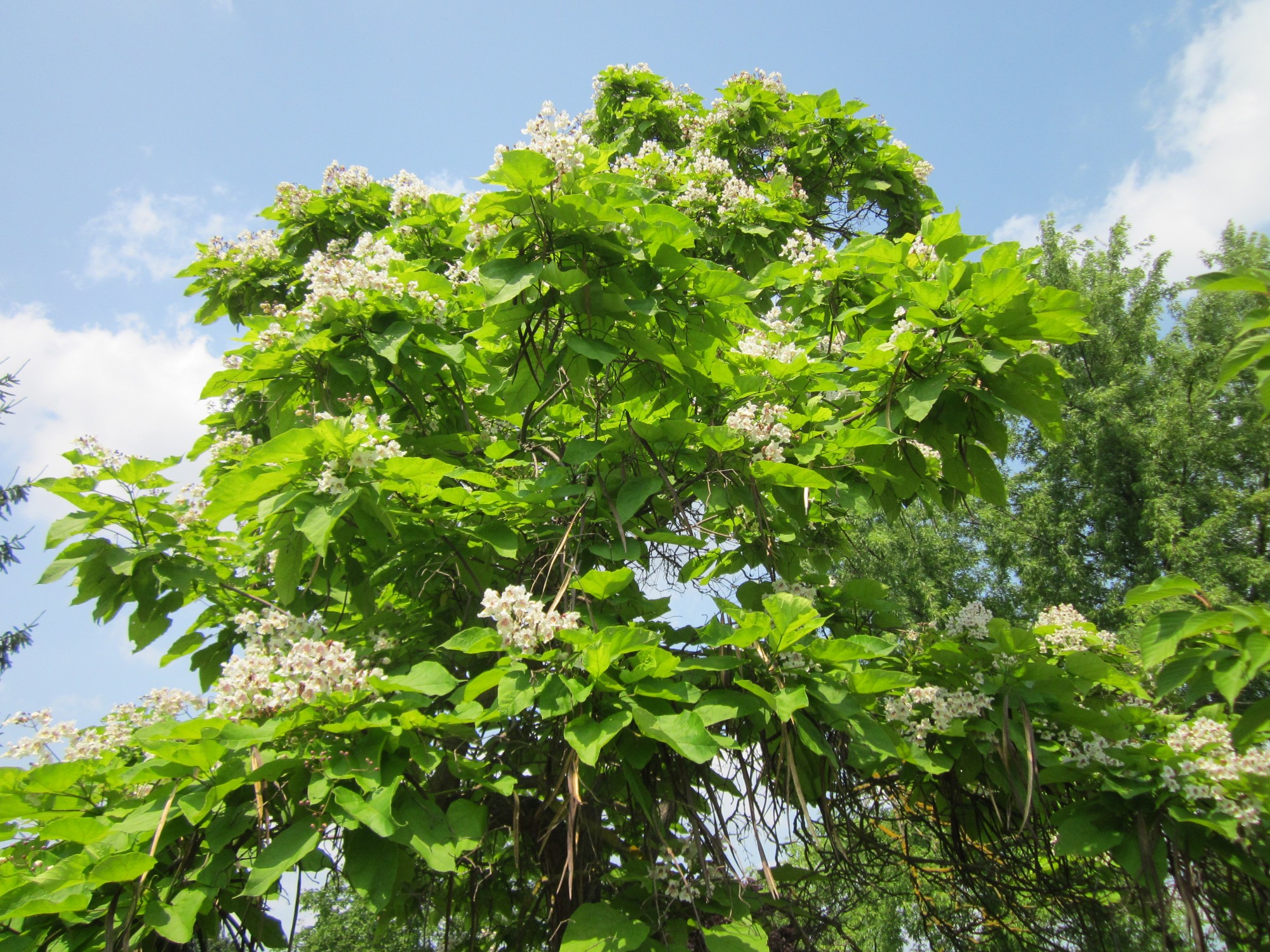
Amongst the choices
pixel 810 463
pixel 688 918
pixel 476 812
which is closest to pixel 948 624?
pixel 810 463

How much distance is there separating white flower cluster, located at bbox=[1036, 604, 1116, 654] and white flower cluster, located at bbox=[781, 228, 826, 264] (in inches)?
63.2

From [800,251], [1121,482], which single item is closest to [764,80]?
[800,251]

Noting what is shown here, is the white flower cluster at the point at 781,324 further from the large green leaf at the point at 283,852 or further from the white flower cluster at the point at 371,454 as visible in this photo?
the large green leaf at the point at 283,852

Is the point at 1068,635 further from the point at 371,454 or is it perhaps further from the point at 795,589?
the point at 371,454

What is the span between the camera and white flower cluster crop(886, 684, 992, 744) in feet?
7.45

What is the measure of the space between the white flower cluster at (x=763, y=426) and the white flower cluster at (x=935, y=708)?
0.82 metres

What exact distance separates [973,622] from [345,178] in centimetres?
359

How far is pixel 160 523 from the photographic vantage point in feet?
7.46

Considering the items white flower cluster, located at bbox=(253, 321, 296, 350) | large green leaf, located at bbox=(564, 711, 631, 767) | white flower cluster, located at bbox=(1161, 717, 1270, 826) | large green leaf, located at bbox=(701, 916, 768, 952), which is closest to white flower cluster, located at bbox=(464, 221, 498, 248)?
white flower cluster, located at bbox=(253, 321, 296, 350)

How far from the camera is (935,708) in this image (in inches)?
90.7

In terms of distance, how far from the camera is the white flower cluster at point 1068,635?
274 centimetres

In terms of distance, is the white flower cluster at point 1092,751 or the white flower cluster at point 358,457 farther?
the white flower cluster at point 1092,751

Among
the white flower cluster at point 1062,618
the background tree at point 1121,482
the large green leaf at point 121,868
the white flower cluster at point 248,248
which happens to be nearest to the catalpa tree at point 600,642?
the large green leaf at point 121,868

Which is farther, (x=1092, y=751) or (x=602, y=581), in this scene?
(x=1092, y=751)
